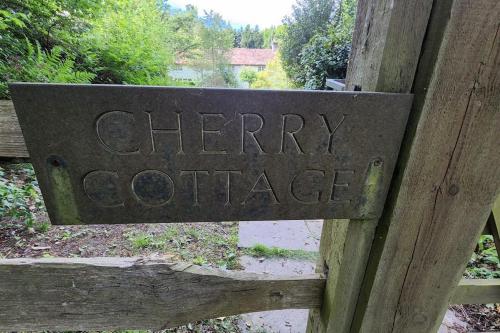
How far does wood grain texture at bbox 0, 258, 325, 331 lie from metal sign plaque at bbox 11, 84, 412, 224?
27cm

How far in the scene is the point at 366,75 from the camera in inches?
28.1

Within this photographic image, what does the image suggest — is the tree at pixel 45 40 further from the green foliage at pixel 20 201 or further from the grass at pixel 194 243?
the grass at pixel 194 243

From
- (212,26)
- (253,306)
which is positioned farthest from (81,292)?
(212,26)

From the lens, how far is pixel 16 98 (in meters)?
0.56

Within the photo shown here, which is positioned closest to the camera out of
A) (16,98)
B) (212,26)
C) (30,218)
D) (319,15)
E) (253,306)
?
(16,98)

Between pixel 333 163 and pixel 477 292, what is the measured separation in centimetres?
129

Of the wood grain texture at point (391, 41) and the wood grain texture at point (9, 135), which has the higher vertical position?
the wood grain texture at point (391, 41)

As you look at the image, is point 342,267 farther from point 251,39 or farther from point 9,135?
point 251,39

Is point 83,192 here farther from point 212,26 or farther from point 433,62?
point 212,26

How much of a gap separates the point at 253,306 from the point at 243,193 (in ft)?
1.65

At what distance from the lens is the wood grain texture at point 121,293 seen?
86 cm

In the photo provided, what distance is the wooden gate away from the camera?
609mm

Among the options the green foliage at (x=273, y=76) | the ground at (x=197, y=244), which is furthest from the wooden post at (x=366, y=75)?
the green foliage at (x=273, y=76)

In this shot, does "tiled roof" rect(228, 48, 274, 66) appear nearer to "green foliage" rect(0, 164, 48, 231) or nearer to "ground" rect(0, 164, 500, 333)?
"green foliage" rect(0, 164, 48, 231)
